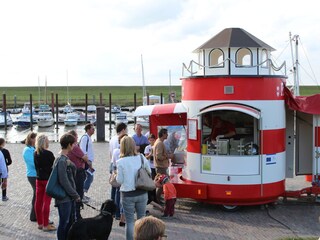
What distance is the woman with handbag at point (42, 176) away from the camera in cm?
886

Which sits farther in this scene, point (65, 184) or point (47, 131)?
point (47, 131)

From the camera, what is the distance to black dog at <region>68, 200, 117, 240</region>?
766 centimetres

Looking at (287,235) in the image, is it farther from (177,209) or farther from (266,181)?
(177,209)

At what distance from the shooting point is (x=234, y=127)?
1170cm

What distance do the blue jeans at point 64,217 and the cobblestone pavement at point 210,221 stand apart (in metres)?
1.18

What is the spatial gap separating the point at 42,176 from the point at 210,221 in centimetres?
358

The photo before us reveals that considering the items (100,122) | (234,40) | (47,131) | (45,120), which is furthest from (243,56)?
(45,120)

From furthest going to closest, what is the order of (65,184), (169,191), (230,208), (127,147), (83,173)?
(230,208), (169,191), (83,173), (127,147), (65,184)

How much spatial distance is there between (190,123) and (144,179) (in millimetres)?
3930

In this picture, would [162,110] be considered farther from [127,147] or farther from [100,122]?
[100,122]

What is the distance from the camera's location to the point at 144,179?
7703 millimetres

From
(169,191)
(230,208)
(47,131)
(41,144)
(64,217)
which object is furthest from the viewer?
(47,131)

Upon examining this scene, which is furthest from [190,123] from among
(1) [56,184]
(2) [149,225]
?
(2) [149,225]

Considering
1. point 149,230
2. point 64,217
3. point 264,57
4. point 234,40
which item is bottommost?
point 64,217
